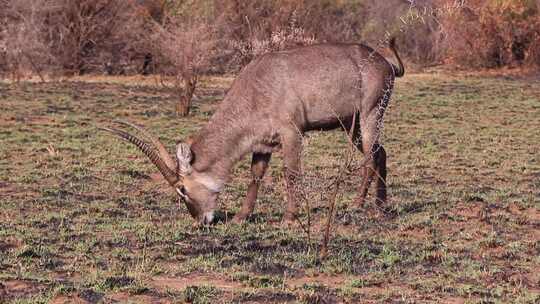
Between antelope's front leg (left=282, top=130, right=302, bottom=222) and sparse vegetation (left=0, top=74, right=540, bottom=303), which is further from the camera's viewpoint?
antelope's front leg (left=282, top=130, right=302, bottom=222)

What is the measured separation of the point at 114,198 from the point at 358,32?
31705mm

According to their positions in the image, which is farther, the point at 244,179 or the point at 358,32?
the point at 358,32

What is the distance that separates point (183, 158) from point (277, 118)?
3.43ft

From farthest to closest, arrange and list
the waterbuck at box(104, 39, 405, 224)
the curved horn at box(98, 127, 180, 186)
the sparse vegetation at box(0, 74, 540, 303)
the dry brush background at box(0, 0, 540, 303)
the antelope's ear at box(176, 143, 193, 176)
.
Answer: the waterbuck at box(104, 39, 405, 224) < the antelope's ear at box(176, 143, 193, 176) < the curved horn at box(98, 127, 180, 186) < the dry brush background at box(0, 0, 540, 303) < the sparse vegetation at box(0, 74, 540, 303)

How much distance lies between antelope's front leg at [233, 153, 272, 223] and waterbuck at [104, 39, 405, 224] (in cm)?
1

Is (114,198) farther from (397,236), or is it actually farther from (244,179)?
(397,236)

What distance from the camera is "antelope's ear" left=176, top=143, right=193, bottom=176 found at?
887 centimetres

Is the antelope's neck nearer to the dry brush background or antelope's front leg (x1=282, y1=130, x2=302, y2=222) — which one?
antelope's front leg (x1=282, y1=130, x2=302, y2=222)

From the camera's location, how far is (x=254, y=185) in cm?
948

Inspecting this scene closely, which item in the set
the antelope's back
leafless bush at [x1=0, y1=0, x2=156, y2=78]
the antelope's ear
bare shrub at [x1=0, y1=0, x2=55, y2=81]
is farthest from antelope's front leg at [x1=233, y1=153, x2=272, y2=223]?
bare shrub at [x1=0, y1=0, x2=55, y2=81]

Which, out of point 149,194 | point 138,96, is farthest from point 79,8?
point 149,194

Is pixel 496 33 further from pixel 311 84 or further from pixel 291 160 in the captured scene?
pixel 291 160

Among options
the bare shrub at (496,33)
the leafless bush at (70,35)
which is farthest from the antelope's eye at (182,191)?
the bare shrub at (496,33)

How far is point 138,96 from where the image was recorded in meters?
22.9
